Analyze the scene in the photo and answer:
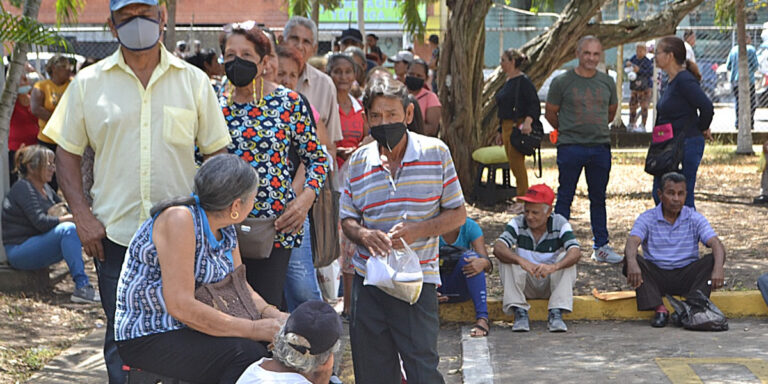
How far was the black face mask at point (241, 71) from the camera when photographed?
432 cm

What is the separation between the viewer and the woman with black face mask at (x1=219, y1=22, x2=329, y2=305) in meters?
4.32

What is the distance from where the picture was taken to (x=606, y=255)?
27.1ft

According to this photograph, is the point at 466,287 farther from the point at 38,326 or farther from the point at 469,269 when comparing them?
the point at 38,326

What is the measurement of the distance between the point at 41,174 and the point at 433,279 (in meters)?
4.55

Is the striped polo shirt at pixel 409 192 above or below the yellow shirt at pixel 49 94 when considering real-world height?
below

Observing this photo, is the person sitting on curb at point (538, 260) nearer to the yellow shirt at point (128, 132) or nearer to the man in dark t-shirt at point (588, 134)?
the man in dark t-shirt at point (588, 134)

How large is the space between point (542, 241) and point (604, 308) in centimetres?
64

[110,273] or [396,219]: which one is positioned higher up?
[396,219]

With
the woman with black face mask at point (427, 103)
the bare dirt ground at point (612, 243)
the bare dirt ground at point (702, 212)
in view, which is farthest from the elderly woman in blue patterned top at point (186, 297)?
the woman with black face mask at point (427, 103)

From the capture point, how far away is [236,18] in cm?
3450

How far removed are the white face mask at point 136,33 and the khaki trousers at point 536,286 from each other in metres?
3.33

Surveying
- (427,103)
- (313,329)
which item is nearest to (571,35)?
(427,103)

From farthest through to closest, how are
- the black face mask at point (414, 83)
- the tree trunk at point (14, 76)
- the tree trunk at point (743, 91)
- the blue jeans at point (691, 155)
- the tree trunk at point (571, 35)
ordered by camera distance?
the tree trunk at point (743, 91)
the tree trunk at point (571, 35)
the black face mask at point (414, 83)
the blue jeans at point (691, 155)
the tree trunk at point (14, 76)

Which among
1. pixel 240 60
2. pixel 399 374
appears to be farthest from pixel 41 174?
pixel 399 374
